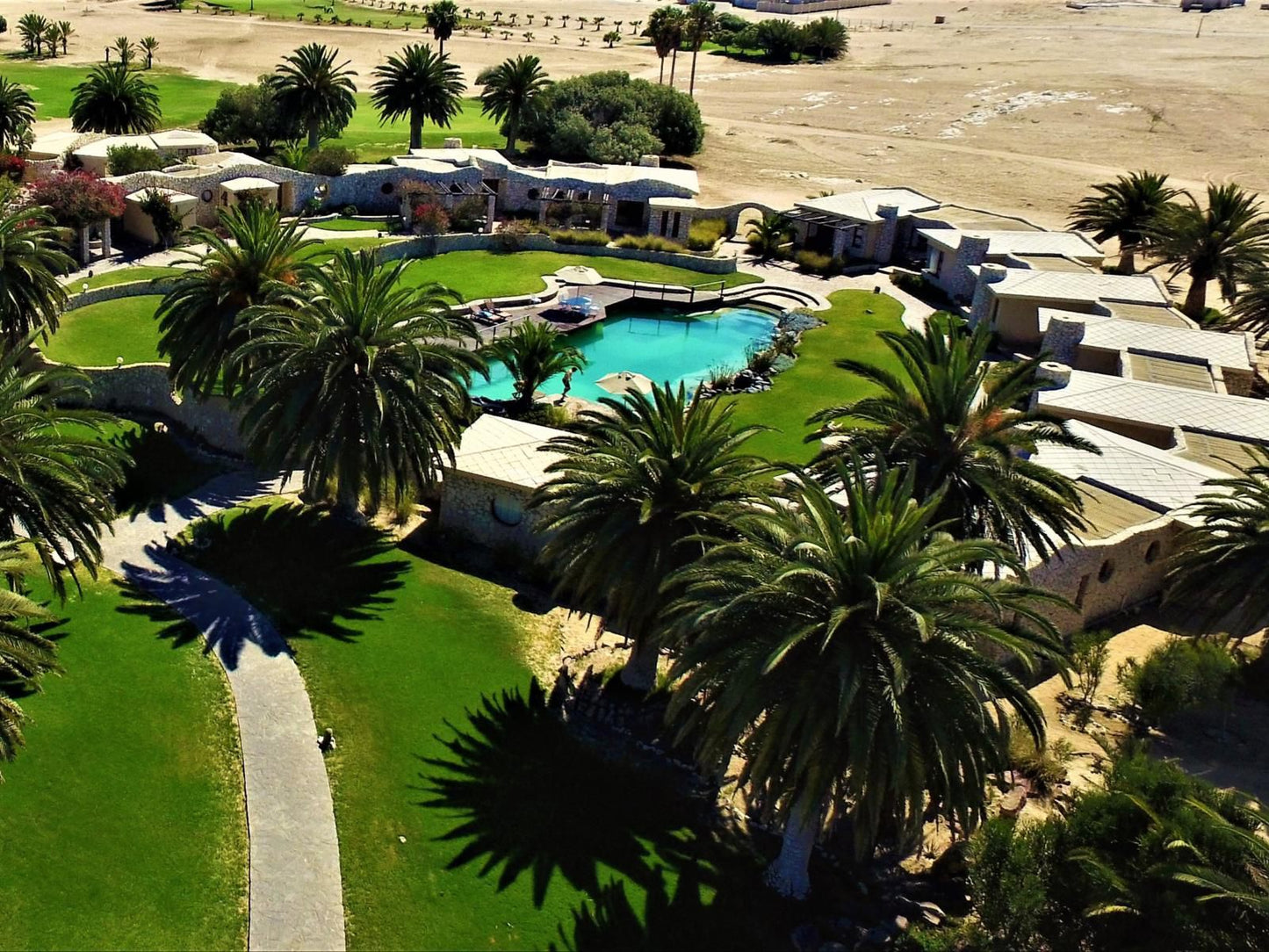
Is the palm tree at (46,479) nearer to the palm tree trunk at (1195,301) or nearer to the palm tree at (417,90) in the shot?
the palm tree trunk at (1195,301)

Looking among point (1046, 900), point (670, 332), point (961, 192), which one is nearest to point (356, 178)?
point (670, 332)

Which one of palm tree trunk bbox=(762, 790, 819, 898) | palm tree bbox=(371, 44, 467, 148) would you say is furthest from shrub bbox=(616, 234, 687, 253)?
palm tree trunk bbox=(762, 790, 819, 898)

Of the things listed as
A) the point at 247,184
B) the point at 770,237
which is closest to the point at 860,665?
the point at 770,237

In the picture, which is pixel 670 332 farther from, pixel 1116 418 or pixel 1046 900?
pixel 1046 900

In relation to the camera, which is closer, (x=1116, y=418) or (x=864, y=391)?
(x=1116, y=418)

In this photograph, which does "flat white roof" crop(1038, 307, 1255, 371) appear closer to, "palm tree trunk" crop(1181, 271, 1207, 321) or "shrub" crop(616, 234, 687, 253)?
"palm tree trunk" crop(1181, 271, 1207, 321)

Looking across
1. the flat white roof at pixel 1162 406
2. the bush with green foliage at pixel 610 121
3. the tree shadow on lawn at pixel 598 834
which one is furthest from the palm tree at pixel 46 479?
the bush with green foliage at pixel 610 121

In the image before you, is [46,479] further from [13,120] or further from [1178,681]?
[13,120]
